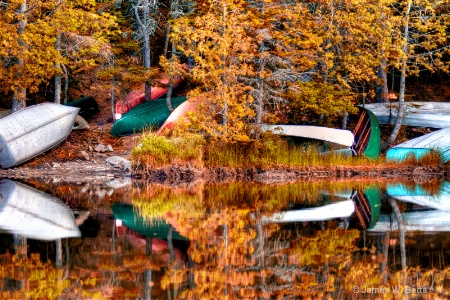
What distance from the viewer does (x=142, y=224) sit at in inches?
394

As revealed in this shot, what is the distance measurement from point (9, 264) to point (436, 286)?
3.88 metres

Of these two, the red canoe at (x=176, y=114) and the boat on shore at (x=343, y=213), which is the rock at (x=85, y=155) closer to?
the red canoe at (x=176, y=114)

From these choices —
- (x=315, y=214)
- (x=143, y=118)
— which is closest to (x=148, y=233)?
(x=315, y=214)

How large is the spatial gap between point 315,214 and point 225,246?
2.85 meters

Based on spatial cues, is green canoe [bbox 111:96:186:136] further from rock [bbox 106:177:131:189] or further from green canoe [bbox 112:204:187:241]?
green canoe [bbox 112:204:187:241]

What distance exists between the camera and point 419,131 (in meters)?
23.7

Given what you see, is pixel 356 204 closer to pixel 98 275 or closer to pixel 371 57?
pixel 98 275

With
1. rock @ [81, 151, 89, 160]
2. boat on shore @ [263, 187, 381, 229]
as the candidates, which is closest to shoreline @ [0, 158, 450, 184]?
rock @ [81, 151, 89, 160]

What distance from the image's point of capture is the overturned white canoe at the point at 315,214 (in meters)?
10.3

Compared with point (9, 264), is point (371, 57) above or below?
above

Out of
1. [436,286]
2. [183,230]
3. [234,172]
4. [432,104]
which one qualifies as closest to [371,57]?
[432,104]

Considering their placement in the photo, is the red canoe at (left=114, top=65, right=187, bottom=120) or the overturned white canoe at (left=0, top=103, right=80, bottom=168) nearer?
the overturned white canoe at (left=0, top=103, right=80, bottom=168)

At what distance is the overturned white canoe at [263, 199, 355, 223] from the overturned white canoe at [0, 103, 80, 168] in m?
10.5

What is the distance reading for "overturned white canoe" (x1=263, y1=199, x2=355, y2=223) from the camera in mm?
10312
